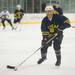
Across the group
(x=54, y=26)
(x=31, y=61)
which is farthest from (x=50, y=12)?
(x=31, y=61)

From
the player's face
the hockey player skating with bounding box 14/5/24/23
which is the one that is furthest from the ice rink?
the hockey player skating with bounding box 14/5/24/23

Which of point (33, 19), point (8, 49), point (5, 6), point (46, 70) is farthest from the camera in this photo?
point (5, 6)

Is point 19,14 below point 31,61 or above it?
below

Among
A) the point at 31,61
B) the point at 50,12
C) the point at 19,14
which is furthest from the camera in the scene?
the point at 19,14

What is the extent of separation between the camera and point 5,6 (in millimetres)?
19328

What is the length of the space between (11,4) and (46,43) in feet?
45.9

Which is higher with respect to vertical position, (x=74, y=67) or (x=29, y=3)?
(x=74, y=67)

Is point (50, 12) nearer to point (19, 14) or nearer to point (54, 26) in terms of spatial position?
point (54, 26)

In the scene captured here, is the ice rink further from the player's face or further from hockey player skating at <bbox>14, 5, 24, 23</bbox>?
hockey player skating at <bbox>14, 5, 24, 23</bbox>

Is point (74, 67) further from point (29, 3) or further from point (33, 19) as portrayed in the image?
point (29, 3)

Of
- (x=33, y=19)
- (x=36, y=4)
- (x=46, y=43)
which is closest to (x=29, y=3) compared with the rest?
(x=36, y=4)

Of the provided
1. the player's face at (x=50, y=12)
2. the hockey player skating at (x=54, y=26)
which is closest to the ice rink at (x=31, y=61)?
the hockey player skating at (x=54, y=26)

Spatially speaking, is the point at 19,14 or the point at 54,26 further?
the point at 19,14

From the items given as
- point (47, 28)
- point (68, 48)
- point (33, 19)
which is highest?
point (47, 28)
